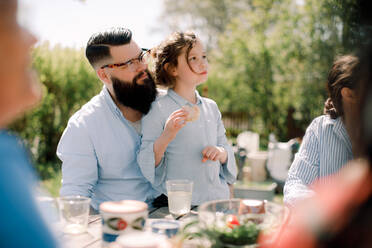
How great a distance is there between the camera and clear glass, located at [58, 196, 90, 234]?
1.55 metres

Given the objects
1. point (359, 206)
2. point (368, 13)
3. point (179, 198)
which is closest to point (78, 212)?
point (179, 198)

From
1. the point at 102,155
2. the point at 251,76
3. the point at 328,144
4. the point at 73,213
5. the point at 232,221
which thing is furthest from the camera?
the point at 251,76

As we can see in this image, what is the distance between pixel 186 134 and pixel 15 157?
1.76 meters

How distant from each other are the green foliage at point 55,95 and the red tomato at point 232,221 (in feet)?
22.7

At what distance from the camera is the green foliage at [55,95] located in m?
7.74

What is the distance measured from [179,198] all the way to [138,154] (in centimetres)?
54

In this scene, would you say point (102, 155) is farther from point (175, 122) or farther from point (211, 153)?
point (211, 153)

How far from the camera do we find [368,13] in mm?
933

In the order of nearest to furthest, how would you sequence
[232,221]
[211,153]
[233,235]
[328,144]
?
1. [233,235]
2. [232,221]
3. [328,144]
4. [211,153]

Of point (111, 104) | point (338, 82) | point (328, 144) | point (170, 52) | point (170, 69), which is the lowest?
point (328, 144)

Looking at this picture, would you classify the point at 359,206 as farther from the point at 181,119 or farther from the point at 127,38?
the point at 127,38

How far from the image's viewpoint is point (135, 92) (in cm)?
260

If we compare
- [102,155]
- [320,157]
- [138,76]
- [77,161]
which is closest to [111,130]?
[102,155]

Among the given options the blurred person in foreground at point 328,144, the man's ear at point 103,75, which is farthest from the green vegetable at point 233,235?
the man's ear at point 103,75
